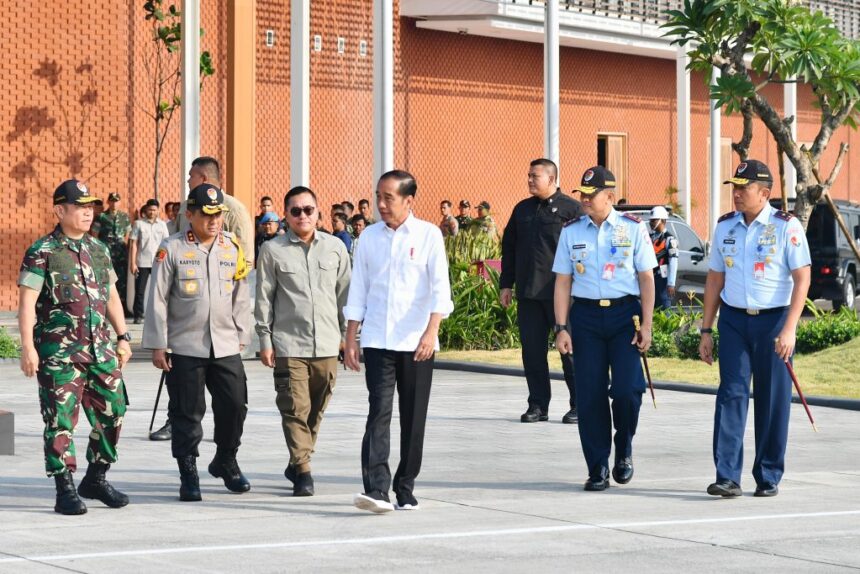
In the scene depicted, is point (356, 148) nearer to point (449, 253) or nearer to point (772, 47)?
point (449, 253)

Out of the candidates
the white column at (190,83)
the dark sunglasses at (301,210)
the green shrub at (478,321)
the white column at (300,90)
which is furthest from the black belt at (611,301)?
the white column at (300,90)

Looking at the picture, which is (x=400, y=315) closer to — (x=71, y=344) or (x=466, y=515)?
(x=466, y=515)

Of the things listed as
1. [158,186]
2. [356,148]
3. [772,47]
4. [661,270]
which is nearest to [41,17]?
[158,186]

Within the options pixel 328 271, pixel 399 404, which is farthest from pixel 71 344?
pixel 399 404

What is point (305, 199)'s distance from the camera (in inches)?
400

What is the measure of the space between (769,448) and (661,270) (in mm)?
11577

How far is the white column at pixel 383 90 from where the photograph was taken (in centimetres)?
2397

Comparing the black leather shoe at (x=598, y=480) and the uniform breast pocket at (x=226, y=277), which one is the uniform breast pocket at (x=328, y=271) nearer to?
the uniform breast pocket at (x=226, y=277)

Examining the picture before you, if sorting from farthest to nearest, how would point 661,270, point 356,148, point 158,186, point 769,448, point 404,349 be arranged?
point 356,148, point 158,186, point 661,270, point 769,448, point 404,349

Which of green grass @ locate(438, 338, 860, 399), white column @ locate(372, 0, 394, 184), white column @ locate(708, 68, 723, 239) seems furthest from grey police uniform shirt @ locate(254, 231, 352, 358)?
white column @ locate(708, 68, 723, 239)

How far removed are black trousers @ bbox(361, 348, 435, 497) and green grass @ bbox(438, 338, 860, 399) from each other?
710 cm

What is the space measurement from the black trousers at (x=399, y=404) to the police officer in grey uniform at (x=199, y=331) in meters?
0.90

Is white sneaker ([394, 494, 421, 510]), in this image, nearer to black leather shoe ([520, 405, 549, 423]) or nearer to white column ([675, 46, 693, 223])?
black leather shoe ([520, 405, 549, 423])

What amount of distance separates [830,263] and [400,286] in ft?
65.3
